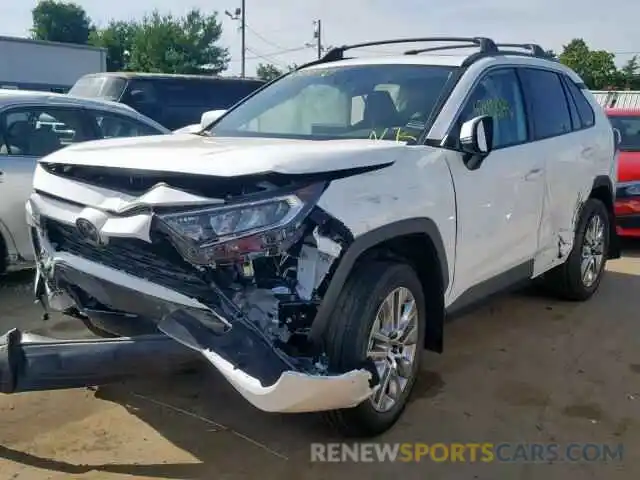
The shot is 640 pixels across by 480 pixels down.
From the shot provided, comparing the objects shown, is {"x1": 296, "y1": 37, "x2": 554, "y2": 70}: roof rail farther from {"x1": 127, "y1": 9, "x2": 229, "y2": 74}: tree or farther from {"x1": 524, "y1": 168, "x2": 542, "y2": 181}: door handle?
{"x1": 127, "y1": 9, "x2": 229, "y2": 74}: tree

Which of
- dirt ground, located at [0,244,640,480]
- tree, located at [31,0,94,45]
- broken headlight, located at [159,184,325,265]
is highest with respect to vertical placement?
tree, located at [31,0,94,45]

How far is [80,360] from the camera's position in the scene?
10.4 ft

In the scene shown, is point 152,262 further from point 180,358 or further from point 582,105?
point 582,105

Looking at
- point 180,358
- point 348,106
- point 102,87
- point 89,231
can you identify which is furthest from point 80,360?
point 102,87

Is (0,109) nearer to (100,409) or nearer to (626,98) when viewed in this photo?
(100,409)

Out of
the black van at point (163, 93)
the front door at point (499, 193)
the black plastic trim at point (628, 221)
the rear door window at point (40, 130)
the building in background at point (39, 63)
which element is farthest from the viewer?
the building in background at point (39, 63)

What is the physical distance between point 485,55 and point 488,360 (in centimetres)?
190

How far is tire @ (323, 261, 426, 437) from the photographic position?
3225mm

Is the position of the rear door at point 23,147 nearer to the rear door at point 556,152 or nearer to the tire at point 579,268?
the rear door at point 556,152

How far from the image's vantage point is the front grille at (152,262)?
10.6ft

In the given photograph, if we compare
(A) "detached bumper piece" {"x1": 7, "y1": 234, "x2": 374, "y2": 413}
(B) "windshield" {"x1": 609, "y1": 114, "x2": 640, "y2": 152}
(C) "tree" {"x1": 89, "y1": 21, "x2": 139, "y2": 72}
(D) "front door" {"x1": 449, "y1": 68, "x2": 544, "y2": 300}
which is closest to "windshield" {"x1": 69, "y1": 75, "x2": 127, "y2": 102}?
(B) "windshield" {"x1": 609, "y1": 114, "x2": 640, "y2": 152}

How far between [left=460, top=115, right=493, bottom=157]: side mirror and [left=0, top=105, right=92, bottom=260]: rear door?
3.31m

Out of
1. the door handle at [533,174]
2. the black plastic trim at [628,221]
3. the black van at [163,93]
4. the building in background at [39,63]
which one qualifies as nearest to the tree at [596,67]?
the building in background at [39,63]

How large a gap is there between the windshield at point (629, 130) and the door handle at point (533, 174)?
4871 millimetres
